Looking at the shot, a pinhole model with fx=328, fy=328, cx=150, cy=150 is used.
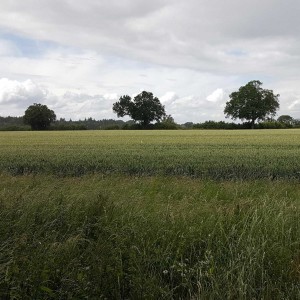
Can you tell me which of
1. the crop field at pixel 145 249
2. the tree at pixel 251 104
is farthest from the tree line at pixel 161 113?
the crop field at pixel 145 249

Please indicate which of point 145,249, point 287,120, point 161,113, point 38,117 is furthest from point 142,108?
point 145,249

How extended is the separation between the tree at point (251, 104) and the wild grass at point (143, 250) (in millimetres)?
110181

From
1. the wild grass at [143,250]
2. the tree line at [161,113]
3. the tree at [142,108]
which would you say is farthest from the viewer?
the tree at [142,108]

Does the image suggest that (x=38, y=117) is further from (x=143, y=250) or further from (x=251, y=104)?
(x=143, y=250)

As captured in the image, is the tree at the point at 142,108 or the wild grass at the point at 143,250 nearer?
the wild grass at the point at 143,250

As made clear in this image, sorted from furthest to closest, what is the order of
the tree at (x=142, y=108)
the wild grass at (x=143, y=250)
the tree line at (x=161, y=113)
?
the tree at (x=142, y=108)
the tree line at (x=161, y=113)
the wild grass at (x=143, y=250)

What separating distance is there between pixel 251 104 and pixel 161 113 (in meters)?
32.6

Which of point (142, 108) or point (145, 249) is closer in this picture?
point (145, 249)

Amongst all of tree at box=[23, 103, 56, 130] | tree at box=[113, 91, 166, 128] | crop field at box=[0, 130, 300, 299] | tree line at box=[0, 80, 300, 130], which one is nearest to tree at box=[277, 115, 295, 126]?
tree line at box=[0, 80, 300, 130]

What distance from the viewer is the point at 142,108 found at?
12144 cm

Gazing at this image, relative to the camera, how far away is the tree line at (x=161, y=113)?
102875mm

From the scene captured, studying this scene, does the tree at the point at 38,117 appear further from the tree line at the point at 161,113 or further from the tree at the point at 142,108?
the tree at the point at 142,108

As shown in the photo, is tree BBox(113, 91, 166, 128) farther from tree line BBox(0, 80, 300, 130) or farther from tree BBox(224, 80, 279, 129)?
tree BBox(224, 80, 279, 129)

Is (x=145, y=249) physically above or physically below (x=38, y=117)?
below
